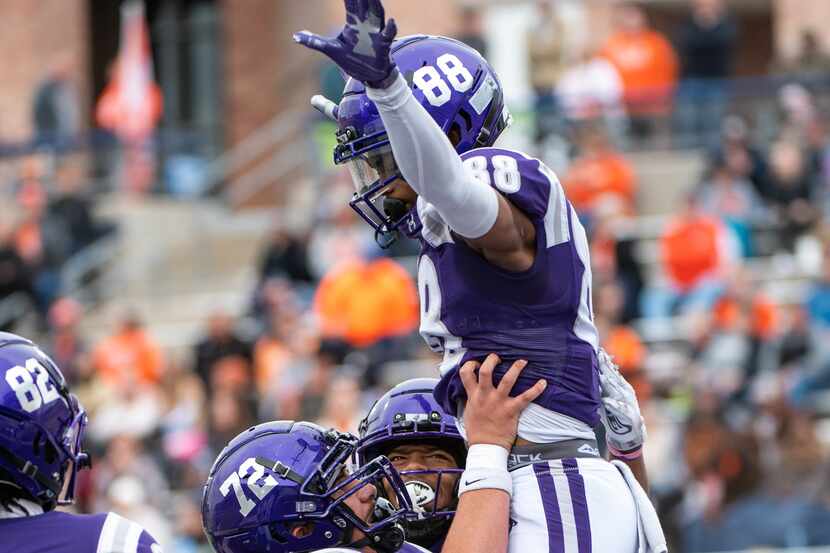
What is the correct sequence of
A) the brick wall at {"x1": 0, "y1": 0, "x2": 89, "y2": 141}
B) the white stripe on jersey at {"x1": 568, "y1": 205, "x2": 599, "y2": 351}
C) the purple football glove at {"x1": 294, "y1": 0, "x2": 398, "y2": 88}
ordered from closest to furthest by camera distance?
the purple football glove at {"x1": 294, "y1": 0, "x2": 398, "y2": 88}, the white stripe on jersey at {"x1": 568, "y1": 205, "x2": 599, "y2": 351}, the brick wall at {"x1": 0, "y1": 0, "x2": 89, "y2": 141}

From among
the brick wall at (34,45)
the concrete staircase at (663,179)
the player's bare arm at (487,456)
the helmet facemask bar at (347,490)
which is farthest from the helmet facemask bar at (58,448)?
the brick wall at (34,45)

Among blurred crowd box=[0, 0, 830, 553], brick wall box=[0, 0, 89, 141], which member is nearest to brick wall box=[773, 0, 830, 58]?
blurred crowd box=[0, 0, 830, 553]

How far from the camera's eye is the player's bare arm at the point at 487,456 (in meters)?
4.28

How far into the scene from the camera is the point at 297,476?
4559 millimetres

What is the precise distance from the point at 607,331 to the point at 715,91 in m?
4.19

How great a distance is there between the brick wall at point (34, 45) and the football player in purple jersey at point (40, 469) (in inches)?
675

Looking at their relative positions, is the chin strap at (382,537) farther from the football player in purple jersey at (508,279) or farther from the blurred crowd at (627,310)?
the blurred crowd at (627,310)

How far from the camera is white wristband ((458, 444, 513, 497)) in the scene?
14.2 ft

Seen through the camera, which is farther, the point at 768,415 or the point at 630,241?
the point at 630,241

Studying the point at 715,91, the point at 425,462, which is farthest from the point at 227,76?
the point at 425,462

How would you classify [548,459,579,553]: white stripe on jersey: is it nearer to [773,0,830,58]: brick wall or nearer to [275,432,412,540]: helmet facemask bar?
[275,432,412,540]: helmet facemask bar

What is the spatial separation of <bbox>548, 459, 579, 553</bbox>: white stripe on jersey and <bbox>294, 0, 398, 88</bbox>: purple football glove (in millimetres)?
1058

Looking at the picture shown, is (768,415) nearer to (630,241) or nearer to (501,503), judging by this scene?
(630,241)

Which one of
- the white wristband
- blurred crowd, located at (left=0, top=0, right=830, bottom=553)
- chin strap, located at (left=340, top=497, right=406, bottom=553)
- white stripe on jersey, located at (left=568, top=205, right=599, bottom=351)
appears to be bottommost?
blurred crowd, located at (left=0, top=0, right=830, bottom=553)
